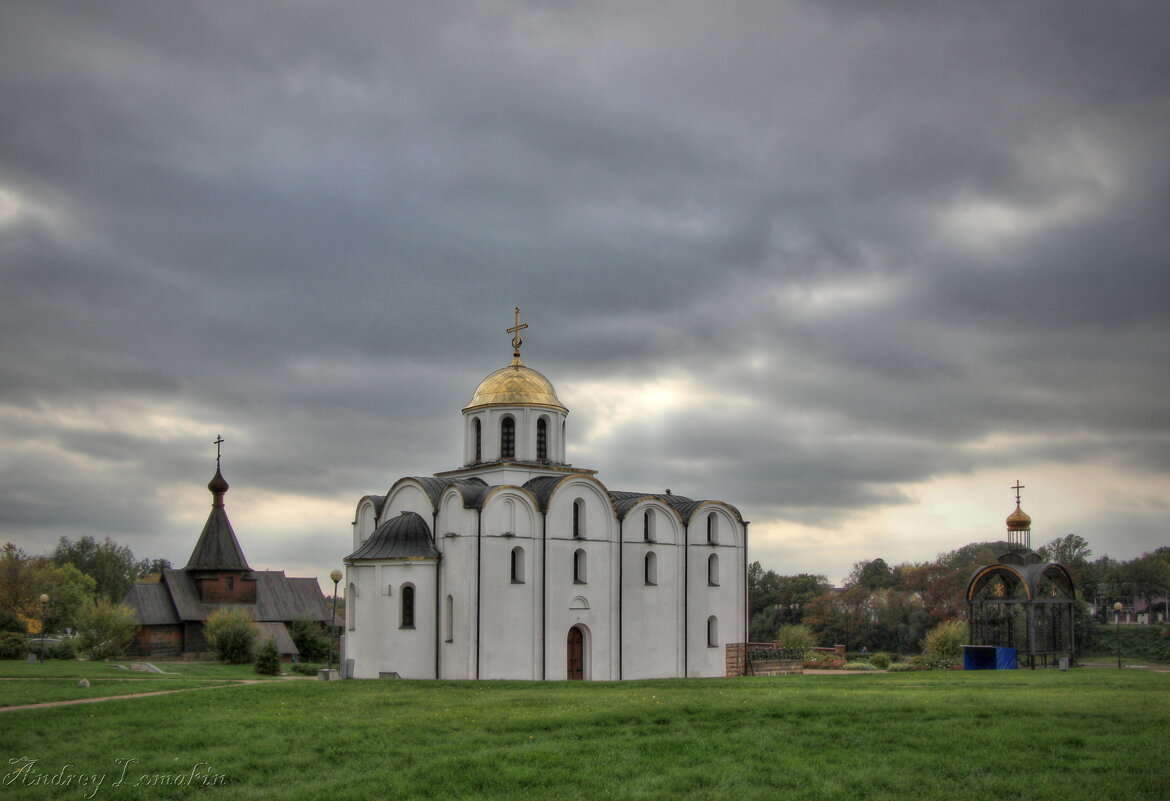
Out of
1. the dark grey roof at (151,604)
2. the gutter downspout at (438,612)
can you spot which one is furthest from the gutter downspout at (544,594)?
the dark grey roof at (151,604)

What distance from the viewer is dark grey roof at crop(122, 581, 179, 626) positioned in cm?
4503

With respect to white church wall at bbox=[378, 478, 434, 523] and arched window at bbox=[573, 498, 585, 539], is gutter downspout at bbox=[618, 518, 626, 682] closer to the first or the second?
arched window at bbox=[573, 498, 585, 539]

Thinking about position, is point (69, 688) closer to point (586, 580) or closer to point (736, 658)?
point (586, 580)

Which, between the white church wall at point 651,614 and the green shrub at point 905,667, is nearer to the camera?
the white church wall at point 651,614

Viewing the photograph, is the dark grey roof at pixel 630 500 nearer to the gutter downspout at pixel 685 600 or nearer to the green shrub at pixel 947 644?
the gutter downspout at pixel 685 600

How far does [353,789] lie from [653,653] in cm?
2119

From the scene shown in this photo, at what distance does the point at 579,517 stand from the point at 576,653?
4.24 m

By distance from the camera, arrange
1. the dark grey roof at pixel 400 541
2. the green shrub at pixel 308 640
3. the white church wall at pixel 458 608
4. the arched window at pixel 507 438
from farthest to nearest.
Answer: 1. the green shrub at pixel 308 640
2. the arched window at pixel 507 438
3. the dark grey roof at pixel 400 541
4. the white church wall at pixel 458 608

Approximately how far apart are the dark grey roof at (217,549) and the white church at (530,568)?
13.5 metres

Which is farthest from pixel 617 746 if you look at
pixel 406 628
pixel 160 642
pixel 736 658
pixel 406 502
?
pixel 160 642

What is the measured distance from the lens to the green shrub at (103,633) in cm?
Answer: 4228

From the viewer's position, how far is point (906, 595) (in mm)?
68188

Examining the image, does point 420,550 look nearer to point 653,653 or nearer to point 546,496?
point 546,496

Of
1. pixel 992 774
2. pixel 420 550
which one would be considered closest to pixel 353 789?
pixel 992 774
